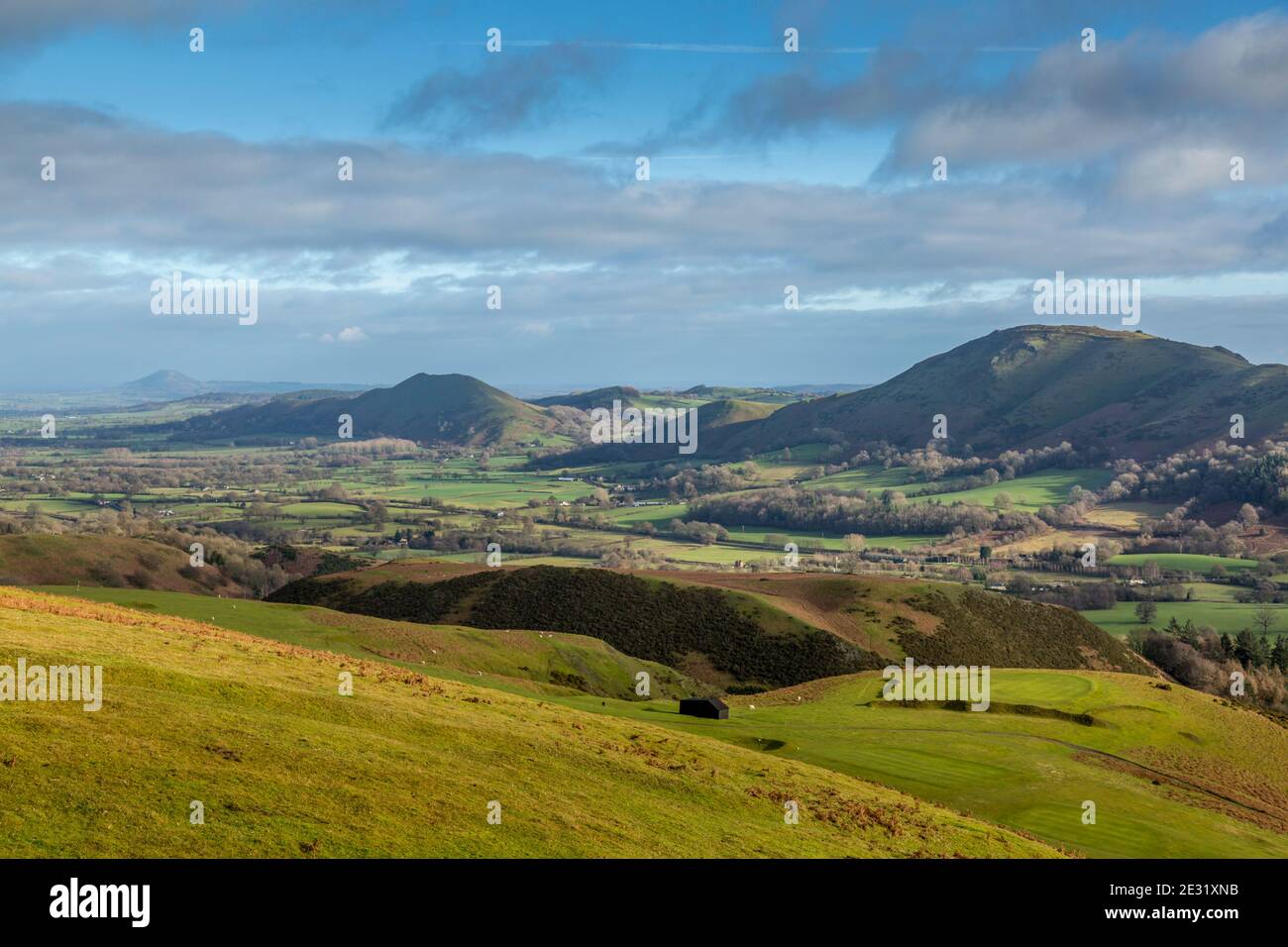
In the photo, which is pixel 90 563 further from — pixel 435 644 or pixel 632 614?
pixel 435 644

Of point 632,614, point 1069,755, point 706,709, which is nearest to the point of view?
point 706,709

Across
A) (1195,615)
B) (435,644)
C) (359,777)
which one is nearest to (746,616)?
(435,644)

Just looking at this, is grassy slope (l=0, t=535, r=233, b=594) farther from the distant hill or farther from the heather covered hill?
the heather covered hill

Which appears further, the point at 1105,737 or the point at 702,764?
the point at 1105,737

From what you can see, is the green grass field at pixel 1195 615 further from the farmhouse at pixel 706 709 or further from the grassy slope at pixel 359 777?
the grassy slope at pixel 359 777
